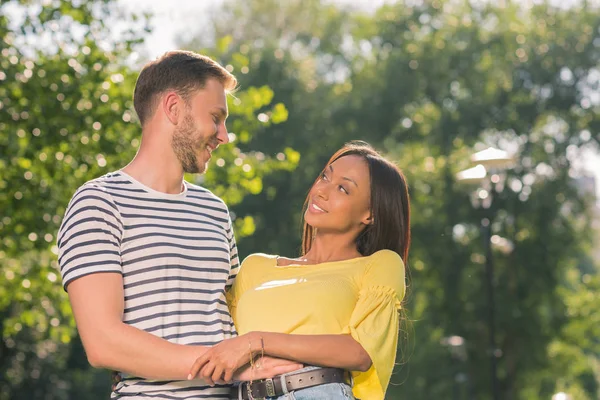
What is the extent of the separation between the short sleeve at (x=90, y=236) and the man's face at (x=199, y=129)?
0.37 m

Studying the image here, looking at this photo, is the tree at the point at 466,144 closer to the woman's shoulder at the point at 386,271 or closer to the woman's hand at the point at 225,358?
the woman's shoulder at the point at 386,271

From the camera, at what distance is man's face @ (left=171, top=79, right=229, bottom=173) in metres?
3.67

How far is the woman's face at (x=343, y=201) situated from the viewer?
4.07 m

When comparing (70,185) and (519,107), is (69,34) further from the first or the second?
(519,107)

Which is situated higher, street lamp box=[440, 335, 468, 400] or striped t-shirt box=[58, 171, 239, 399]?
striped t-shirt box=[58, 171, 239, 399]

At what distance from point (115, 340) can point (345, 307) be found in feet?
2.93

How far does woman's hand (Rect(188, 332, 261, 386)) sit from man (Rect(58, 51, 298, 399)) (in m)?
0.04

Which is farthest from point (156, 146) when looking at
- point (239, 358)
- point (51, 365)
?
point (51, 365)

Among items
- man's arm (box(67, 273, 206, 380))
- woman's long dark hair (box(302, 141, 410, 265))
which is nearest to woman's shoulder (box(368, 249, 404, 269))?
woman's long dark hair (box(302, 141, 410, 265))

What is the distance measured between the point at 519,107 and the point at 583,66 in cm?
195

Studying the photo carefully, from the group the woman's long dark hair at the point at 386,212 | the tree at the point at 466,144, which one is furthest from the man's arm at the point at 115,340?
the tree at the point at 466,144

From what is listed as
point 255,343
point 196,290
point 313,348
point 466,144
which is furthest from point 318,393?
point 466,144

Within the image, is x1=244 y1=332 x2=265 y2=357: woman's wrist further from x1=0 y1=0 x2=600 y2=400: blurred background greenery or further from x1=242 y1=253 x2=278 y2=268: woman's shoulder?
x1=0 y1=0 x2=600 y2=400: blurred background greenery

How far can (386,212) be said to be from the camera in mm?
4098
